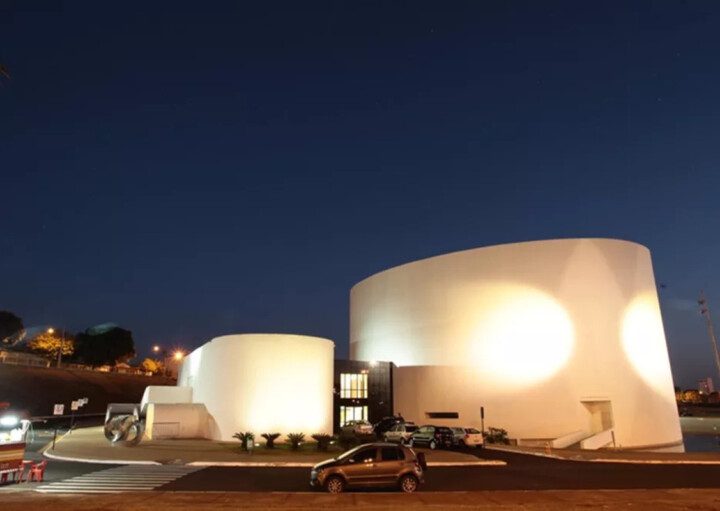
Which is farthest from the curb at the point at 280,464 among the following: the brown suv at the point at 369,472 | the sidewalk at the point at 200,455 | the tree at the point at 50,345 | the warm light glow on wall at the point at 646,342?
the tree at the point at 50,345

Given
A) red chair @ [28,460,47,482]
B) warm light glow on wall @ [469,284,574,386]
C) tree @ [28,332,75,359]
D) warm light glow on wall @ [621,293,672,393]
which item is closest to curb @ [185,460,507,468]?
red chair @ [28,460,47,482]

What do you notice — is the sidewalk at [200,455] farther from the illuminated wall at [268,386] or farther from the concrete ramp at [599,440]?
the concrete ramp at [599,440]

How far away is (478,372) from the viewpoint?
45.3m

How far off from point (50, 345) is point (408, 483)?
12123 centimetres

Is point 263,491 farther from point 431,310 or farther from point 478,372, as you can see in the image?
point 431,310

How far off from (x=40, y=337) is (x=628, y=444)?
121 metres

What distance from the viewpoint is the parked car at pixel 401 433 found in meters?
35.2

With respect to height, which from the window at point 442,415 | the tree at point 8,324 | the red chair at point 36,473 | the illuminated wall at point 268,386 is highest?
the tree at point 8,324

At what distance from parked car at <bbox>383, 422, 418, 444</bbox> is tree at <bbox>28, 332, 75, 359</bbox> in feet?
331

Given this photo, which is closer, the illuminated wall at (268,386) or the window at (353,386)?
the illuminated wall at (268,386)

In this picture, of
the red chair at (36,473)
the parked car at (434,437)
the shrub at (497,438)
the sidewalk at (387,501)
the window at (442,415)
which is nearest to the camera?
the sidewalk at (387,501)

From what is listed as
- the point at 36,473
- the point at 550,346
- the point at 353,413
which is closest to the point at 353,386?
the point at 353,413

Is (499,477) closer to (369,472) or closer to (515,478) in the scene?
(515,478)

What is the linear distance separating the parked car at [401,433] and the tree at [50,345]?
100789 millimetres
